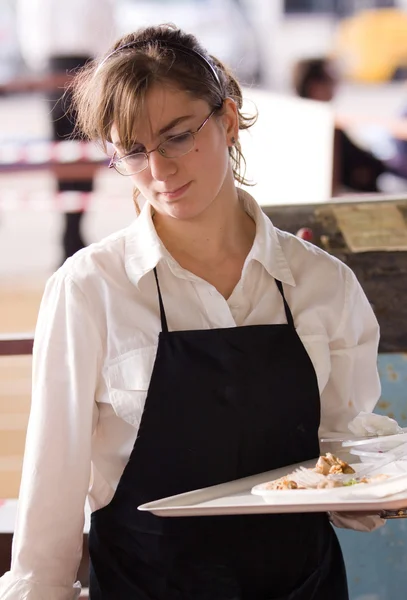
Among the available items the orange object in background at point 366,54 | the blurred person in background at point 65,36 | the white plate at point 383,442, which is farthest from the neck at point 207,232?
the orange object in background at point 366,54

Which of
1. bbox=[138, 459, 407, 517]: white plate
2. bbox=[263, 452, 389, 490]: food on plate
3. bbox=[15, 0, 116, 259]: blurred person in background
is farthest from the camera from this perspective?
bbox=[15, 0, 116, 259]: blurred person in background

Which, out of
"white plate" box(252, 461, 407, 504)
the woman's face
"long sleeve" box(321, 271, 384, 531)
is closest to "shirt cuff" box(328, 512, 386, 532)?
"long sleeve" box(321, 271, 384, 531)

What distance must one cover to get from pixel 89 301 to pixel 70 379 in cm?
13

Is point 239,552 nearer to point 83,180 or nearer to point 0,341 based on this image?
point 0,341

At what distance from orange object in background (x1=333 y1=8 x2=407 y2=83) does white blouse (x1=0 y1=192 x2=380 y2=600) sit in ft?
19.8

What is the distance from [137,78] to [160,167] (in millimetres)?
140

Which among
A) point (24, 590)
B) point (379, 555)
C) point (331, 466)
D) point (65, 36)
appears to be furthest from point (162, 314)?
point (65, 36)

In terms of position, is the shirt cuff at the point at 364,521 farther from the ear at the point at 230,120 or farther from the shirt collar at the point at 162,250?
the ear at the point at 230,120

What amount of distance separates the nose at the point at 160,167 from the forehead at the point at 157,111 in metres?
0.03

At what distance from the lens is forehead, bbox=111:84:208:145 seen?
4.55 feet

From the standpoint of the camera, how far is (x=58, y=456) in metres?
1.37

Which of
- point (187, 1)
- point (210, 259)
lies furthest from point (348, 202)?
point (187, 1)

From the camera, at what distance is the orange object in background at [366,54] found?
7.18m

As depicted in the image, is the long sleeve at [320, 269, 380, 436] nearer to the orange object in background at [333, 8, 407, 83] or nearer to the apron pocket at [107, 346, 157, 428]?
the apron pocket at [107, 346, 157, 428]
